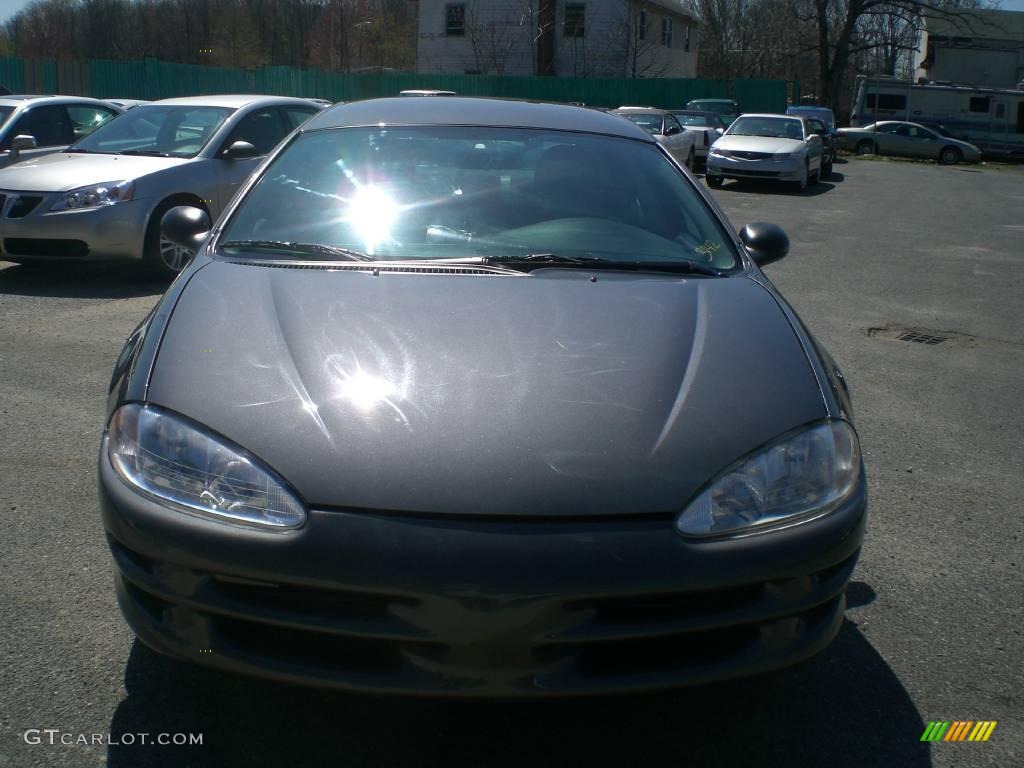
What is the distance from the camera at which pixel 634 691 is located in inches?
87.4

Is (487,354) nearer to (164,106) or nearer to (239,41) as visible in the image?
(164,106)

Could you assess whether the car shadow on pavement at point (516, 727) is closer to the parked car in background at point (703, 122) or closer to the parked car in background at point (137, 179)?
the parked car in background at point (137, 179)

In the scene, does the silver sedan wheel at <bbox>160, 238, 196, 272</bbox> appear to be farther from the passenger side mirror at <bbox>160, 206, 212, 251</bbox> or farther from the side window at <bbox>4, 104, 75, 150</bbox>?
the passenger side mirror at <bbox>160, 206, 212, 251</bbox>

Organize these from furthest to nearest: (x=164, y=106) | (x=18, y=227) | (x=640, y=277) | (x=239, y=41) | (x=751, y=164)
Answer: (x=239, y=41)
(x=751, y=164)
(x=164, y=106)
(x=18, y=227)
(x=640, y=277)

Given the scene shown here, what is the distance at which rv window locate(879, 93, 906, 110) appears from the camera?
40.6 meters

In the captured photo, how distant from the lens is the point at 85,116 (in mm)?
11664

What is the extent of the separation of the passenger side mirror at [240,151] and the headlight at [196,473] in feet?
22.1

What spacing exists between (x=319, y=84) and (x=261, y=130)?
2613 cm

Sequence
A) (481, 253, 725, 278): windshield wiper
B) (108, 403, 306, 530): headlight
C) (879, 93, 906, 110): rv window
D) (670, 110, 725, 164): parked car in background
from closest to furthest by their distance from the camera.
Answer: (108, 403, 306, 530): headlight < (481, 253, 725, 278): windshield wiper < (670, 110, 725, 164): parked car in background < (879, 93, 906, 110): rv window

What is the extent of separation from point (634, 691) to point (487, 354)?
93cm

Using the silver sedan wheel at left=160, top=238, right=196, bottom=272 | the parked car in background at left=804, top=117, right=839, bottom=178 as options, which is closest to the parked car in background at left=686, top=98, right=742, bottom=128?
the parked car in background at left=804, top=117, right=839, bottom=178

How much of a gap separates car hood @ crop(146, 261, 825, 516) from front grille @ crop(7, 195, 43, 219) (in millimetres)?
6018

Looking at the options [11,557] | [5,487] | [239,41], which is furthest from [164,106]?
[239,41]

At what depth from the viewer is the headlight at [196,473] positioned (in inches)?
88.8
